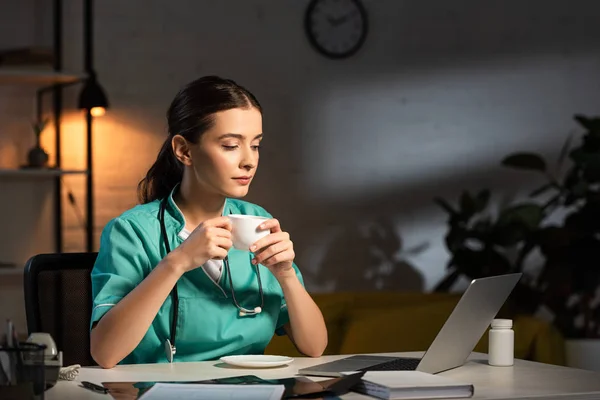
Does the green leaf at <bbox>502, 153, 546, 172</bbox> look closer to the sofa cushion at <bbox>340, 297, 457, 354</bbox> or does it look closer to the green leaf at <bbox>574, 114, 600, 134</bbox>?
the green leaf at <bbox>574, 114, 600, 134</bbox>

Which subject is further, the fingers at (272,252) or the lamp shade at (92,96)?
the lamp shade at (92,96)

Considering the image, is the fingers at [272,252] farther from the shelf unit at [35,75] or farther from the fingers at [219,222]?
the shelf unit at [35,75]

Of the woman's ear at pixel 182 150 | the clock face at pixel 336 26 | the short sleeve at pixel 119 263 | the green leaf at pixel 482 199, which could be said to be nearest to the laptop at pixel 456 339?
the short sleeve at pixel 119 263

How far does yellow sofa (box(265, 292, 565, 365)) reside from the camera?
3.76 metres

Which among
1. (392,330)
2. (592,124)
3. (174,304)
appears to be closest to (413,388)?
(174,304)

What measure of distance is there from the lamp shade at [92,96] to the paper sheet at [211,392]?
2727 mm

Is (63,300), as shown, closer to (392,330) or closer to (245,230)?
(245,230)

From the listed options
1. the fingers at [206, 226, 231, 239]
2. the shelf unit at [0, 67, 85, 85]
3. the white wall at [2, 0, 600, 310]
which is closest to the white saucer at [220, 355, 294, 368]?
the fingers at [206, 226, 231, 239]

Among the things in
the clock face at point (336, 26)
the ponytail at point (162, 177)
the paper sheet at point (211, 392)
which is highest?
the clock face at point (336, 26)

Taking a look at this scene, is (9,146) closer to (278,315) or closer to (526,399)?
(278,315)

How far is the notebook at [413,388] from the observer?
56.5 inches

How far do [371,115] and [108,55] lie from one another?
1.32 m

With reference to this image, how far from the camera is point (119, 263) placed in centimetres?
190

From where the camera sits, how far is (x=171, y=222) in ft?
6.57
